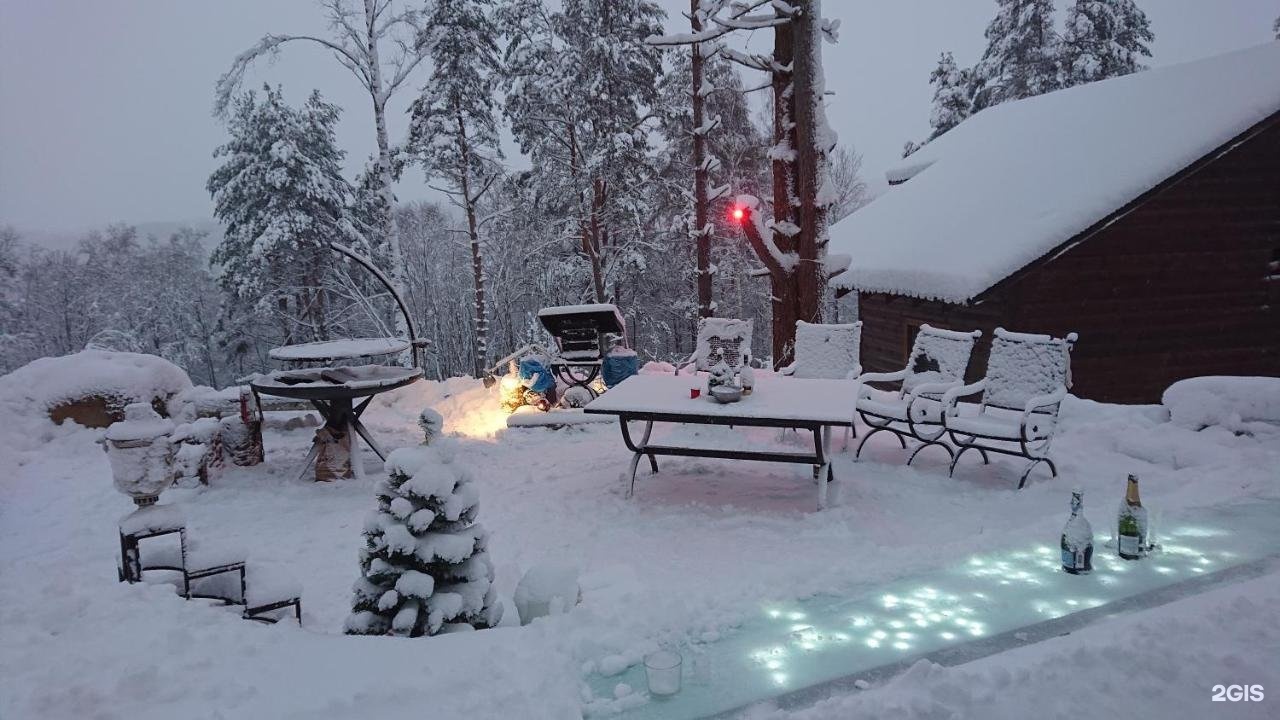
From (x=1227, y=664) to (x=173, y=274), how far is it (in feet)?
108

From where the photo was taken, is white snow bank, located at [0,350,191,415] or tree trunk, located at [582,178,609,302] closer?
white snow bank, located at [0,350,191,415]

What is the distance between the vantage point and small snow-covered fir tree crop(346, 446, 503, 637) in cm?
297

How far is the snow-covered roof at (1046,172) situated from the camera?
7977mm

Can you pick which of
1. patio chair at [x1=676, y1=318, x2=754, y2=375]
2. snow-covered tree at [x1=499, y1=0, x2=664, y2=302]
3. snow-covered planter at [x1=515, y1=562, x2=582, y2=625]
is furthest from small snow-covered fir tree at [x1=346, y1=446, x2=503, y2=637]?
snow-covered tree at [x1=499, y1=0, x2=664, y2=302]

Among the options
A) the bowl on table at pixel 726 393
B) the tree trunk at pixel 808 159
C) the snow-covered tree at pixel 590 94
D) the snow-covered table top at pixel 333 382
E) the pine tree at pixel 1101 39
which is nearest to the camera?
the bowl on table at pixel 726 393

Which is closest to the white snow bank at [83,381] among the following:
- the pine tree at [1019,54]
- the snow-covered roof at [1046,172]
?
the snow-covered roof at [1046,172]

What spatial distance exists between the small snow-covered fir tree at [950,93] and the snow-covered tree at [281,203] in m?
17.4

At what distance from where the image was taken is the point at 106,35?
6.15 meters

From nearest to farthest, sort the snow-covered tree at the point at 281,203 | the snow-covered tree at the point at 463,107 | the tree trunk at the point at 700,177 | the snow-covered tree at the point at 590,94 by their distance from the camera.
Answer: the tree trunk at the point at 700,177, the snow-covered tree at the point at 463,107, the snow-covered tree at the point at 590,94, the snow-covered tree at the point at 281,203

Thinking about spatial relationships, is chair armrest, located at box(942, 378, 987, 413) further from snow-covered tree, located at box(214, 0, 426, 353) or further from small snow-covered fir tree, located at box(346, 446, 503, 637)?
snow-covered tree, located at box(214, 0, 426, 353)

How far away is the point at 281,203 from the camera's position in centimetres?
1666

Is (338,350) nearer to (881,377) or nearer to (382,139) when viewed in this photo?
(881,377)

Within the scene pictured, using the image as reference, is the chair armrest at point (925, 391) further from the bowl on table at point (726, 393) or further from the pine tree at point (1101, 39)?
the pine tree at point (1101, 39)

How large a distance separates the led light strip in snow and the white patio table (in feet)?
4.41
